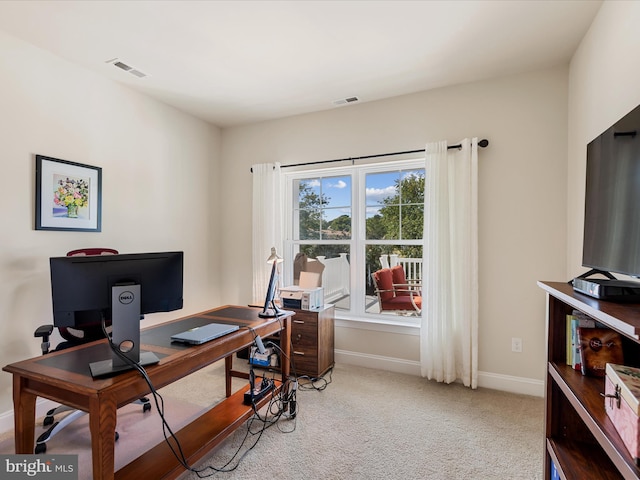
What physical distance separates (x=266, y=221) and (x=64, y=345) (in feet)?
6.76

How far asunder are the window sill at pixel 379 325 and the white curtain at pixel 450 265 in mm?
173

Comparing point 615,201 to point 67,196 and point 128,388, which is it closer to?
point 128,388

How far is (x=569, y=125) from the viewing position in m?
2.57

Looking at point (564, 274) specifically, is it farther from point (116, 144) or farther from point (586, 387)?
point (116, 144)

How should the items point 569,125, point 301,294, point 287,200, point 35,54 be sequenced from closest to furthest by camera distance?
point 35,54 < point 569,125 < point 301,294 < point 287,200

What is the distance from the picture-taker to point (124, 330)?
4.48 ft

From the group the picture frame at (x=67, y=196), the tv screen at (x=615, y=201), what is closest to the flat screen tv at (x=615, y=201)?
the tv screen at (x=615, y=201)

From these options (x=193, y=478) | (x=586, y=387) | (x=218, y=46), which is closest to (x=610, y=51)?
(x=586, y=387)

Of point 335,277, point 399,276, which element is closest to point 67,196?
point 335,277

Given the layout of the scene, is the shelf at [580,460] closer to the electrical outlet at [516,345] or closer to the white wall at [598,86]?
the white wall at [598,86]

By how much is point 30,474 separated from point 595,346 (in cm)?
251

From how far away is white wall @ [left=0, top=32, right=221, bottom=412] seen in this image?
2.25m

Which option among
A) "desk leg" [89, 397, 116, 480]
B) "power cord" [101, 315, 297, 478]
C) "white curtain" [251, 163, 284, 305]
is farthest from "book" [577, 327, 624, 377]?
"white curtain" [251, 163, 284, 305]
